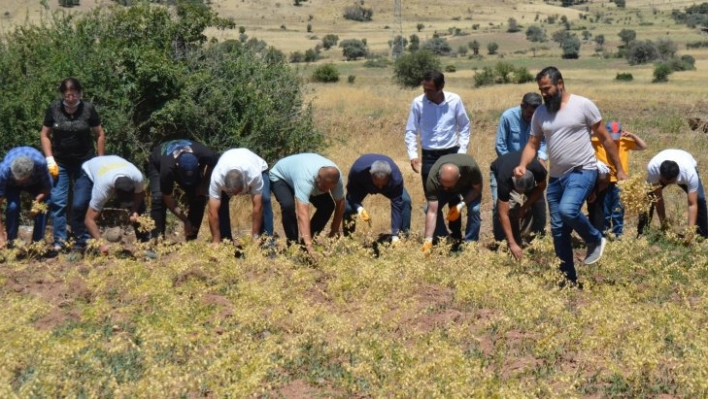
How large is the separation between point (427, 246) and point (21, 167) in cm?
361

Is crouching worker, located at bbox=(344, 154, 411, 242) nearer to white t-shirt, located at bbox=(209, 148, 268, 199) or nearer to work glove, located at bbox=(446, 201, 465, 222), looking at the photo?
work glove, located at bbox=(446, 201, 465, 222)

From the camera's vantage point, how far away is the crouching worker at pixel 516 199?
7.85 m

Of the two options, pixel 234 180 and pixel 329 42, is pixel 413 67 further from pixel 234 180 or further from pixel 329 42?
pixel 329 42

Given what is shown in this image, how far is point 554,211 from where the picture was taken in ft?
24.0

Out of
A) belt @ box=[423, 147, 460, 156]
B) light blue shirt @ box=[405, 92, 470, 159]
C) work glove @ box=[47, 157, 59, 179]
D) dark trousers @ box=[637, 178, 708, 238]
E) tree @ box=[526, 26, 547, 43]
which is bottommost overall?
tree @ box=[526, 26, 547, 43]

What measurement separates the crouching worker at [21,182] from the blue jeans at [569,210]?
4.52 metres

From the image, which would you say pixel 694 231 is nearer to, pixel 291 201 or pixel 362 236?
pixel 362 236

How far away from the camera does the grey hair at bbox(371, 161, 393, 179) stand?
8008 millimetres

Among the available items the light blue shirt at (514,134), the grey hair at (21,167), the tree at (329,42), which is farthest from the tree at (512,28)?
the grey hair at (21,167)

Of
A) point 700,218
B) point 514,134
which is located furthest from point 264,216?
point 700,218

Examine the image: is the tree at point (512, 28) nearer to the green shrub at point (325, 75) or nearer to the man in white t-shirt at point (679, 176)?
the green shrub at point (325, 75)

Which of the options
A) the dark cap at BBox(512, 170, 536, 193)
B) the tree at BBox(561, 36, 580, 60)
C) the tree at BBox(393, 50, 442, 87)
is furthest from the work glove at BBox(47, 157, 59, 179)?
the tree at BBox(561, 36, 580, 60)

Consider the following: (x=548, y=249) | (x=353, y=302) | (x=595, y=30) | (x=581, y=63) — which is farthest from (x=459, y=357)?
(x=595, y=30)

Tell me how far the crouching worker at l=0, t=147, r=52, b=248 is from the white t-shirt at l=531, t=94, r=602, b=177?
176 inches
